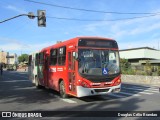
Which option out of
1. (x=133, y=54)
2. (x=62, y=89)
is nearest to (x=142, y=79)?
(x=62, y=89)

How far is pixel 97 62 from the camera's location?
537 inches

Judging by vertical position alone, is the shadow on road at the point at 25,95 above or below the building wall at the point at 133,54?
below

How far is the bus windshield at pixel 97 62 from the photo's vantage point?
1351 cm

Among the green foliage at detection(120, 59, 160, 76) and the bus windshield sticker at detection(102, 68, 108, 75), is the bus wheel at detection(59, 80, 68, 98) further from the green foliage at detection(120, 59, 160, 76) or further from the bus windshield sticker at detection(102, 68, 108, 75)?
the green foliage at detection(120, 59, 160, 76)

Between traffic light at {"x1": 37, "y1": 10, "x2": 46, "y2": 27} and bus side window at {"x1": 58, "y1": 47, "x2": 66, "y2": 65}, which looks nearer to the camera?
bus side window at {"x1": 58, "y1": 47, "x2": 66, "y2": 65}

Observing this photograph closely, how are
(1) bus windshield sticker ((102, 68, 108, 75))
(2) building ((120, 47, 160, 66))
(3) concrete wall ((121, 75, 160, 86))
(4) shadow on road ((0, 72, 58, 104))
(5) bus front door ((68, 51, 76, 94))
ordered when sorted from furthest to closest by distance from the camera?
(2) building ((120, 47, 160, 66)), (3) concrete wall ((121, 75, 160, 86)), (4) shadow on road ((0, 72, 58, 104)), (5) bus front door ((68, 51, 76, 94)), (1) bus windshield sticker ((102, 68, 108, 75))

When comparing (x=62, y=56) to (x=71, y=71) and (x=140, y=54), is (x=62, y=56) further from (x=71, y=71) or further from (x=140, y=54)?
(x=140, y=54)

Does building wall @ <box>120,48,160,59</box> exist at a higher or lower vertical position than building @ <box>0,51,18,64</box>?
lower

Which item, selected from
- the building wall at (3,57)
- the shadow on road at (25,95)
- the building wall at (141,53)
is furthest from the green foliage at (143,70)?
the building wall at (3,57)

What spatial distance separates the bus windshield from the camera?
13508 millimetres

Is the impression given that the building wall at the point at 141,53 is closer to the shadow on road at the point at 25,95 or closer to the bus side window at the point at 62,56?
the shadow on road at the point at 25,95

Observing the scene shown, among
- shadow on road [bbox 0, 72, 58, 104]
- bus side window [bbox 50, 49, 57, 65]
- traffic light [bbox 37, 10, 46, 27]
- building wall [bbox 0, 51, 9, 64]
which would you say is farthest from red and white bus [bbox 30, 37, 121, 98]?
building wall [bbox 0, 51, 9, 64]

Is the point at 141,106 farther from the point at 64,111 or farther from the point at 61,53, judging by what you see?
the point at 61,53

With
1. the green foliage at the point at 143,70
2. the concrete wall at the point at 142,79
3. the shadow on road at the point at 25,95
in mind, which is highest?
the green foliage at the point at 143,70
